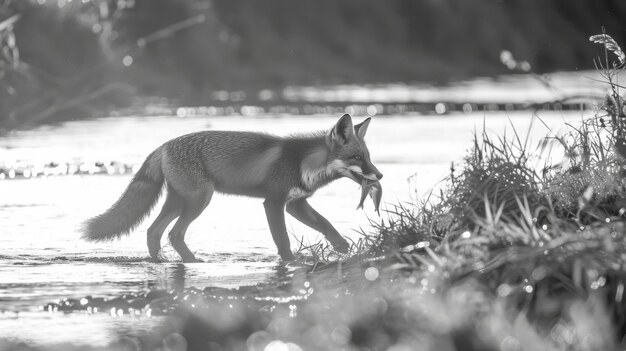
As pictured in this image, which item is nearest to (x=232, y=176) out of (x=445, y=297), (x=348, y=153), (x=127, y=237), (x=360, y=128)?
(x=348, y=153)

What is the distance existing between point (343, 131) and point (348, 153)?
0.16 m

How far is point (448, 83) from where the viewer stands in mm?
27531

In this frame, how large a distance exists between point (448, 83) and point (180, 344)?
2231 cm

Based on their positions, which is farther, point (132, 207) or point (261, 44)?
point (261, 44)

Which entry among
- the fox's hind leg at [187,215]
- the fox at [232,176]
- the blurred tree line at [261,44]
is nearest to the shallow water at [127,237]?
the fox's hind leg at [187,215]

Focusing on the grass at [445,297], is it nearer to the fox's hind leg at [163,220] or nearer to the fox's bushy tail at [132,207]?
the fox's hind leg at [163,220]

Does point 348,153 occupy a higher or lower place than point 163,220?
higher

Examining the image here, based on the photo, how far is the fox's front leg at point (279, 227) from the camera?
8.58 metres

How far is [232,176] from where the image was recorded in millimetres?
9039

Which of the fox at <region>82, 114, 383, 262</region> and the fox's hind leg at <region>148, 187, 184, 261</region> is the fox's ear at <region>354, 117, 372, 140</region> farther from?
the fox's hind leg at <region>148, 187, 184, 261</region>

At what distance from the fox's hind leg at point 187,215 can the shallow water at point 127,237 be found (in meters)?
0.11

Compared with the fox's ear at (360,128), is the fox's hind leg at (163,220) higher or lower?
lower

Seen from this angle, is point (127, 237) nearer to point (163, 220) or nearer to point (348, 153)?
point (163, 220)

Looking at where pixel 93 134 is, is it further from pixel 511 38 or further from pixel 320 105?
pixel 511 38
